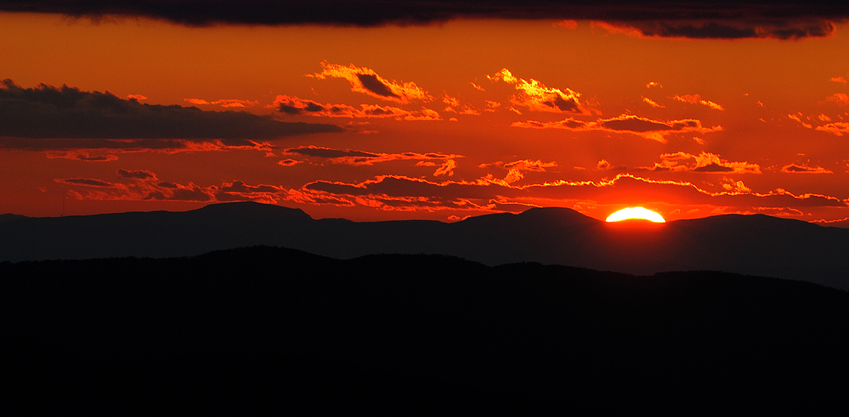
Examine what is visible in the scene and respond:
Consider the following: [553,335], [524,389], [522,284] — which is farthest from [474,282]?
[524,389]

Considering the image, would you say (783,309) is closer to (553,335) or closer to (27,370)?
(553,335)

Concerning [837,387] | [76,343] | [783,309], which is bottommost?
[76,343]

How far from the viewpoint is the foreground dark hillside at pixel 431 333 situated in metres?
39.0

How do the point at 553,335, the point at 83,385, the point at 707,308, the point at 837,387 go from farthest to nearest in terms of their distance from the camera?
1. the point at 707,308
2. the point at 553,335
3. the point at 837,387
4. the point at 83,385

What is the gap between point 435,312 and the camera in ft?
189

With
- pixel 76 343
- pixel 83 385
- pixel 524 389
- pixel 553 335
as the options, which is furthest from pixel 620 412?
pixel 76 343

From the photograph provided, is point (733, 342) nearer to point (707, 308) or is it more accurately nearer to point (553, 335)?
point (707, 308)

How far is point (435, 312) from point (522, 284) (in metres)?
9.02

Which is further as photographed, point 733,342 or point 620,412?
point 733,342

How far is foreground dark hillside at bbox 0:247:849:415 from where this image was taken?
39000 mm

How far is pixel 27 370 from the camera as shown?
119ft

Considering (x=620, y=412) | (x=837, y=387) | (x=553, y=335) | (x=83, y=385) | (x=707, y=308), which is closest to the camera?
(x=83, y=385)

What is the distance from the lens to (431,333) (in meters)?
54.8

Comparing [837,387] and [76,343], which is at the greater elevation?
[837,387]
